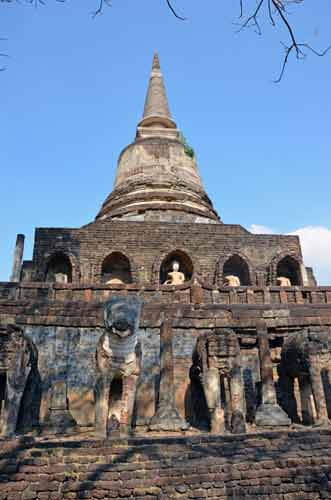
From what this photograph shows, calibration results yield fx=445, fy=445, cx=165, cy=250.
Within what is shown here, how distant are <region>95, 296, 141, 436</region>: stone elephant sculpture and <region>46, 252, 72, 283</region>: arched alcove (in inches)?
305

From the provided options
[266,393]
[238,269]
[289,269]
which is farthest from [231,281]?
[266,393]

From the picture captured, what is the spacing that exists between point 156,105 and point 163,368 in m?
18.7

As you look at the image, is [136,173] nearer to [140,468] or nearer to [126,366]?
[126,366]

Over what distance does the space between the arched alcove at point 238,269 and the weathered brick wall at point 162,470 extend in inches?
375

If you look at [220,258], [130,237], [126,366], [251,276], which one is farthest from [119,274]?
[126,366]

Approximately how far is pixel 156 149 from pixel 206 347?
1402 centimetres

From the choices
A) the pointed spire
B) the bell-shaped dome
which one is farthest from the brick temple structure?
the pointed spire

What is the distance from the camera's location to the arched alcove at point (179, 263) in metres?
15.8

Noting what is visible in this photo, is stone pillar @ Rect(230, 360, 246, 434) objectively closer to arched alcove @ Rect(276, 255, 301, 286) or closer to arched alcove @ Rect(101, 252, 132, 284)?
arched alcove @ Rect(101, 252, 132, 284)

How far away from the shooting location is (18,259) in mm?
15680

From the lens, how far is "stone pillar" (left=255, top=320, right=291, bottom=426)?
8.42 m

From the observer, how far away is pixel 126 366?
26.2 feet

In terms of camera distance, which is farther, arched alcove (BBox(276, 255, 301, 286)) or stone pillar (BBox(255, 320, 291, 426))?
arched alcove (BBox(276, 255, 301, 286))

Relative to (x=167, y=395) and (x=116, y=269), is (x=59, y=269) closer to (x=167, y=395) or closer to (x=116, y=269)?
(x=116, y=269)
